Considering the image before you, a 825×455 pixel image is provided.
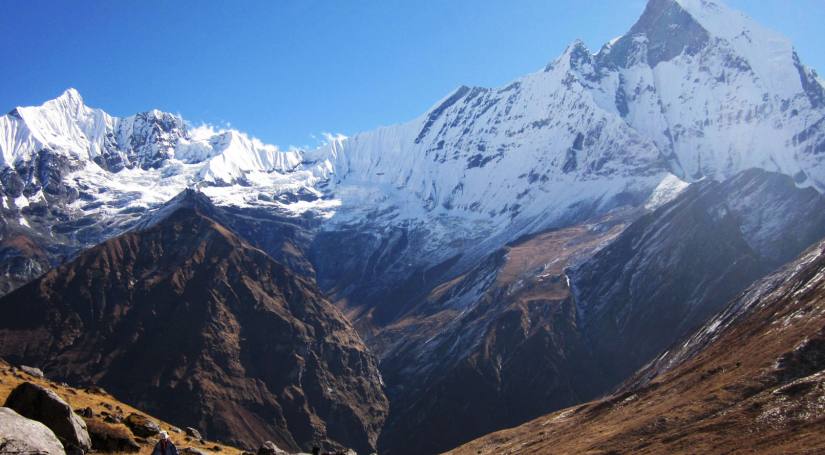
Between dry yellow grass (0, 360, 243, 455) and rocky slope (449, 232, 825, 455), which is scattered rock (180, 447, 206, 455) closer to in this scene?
dry yellow grass (0, 360, 243, 455)

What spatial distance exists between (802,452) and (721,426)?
23.3m

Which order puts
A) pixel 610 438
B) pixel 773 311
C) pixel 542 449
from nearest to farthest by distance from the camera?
pixel 610 438, pixel 542 449, pixel 773 311

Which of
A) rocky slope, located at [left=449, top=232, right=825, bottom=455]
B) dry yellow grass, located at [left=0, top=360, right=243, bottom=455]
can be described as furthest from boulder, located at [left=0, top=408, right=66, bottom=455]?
rocky slope, located at [left=449, top=232, right=825, bottom=455]

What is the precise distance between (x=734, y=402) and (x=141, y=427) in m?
80.8

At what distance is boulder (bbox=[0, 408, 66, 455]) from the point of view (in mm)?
44094

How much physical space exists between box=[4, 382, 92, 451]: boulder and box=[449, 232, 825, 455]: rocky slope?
214 feet

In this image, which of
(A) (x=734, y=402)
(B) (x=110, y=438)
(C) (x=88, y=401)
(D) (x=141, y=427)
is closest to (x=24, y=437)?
(B) (x=110, y=438)

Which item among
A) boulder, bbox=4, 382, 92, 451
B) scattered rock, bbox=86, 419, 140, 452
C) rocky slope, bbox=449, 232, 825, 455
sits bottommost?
rocky slope, bbox=449, 232, 825, 455

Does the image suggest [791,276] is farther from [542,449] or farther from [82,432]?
[82,432]

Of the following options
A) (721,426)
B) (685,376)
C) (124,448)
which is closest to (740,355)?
(685,376)

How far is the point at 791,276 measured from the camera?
194m

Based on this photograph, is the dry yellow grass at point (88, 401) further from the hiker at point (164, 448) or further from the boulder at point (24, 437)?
the boulder at point (24, 437)

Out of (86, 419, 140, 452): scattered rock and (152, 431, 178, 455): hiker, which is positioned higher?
(86, 419, 140, 452): scattered rock

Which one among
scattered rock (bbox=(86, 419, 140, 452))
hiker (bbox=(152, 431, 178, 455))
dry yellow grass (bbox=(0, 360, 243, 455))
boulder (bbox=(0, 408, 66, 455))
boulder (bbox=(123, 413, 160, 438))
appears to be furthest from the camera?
A: dry yellow grass (bbox=(0, 360, 243, 455))
